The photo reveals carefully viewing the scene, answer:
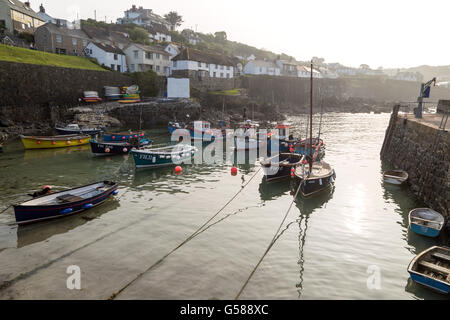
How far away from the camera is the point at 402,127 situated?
2994cm

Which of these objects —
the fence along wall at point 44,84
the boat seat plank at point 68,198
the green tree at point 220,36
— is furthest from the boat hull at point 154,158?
the green tree at point 220,36

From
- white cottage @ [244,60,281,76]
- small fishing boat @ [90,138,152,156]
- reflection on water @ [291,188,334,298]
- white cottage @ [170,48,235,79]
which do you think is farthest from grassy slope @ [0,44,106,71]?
white cottage @ [244,60,281,76]

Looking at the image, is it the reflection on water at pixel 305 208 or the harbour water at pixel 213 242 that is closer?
the harbour water at pixel 213 242

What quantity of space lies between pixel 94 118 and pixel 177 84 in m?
22.3

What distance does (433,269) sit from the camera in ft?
35.5

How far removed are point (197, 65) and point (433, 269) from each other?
217ft

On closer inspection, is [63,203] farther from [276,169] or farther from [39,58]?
[39,58]

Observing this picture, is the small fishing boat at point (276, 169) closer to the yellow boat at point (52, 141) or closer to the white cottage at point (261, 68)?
the yellow boat at point (52, 141)

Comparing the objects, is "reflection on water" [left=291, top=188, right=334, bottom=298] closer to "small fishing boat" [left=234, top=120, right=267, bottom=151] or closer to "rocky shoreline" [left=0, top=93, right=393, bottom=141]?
"rocky shoreline" [left=0, top=93, right=393, bottom=141]

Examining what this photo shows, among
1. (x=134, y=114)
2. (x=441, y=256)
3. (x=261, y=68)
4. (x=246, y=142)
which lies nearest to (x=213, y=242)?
(x=441, y=256)

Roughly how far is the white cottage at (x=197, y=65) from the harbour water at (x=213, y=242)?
158 feet

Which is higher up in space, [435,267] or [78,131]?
[78,131]

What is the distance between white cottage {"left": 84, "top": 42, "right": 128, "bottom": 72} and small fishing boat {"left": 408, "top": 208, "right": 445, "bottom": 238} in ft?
206

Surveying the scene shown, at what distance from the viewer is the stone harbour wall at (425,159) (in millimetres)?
17219
